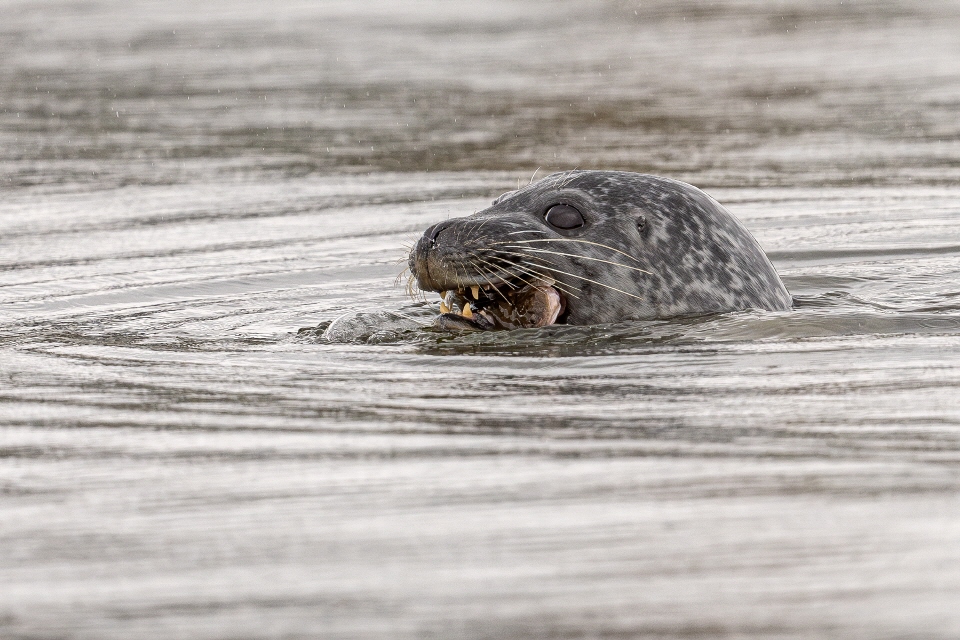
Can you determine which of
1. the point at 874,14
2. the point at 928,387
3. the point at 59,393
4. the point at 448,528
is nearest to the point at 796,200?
the point at 928,387

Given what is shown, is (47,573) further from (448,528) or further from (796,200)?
(796,200)

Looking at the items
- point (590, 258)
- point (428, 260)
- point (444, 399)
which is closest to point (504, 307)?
point (590, 258)

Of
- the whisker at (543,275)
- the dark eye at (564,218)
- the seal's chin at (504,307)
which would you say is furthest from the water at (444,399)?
the dark eye at (564,218)

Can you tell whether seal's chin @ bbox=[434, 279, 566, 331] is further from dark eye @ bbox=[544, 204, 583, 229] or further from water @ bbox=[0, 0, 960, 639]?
dark eye @ bbox=[544, 204, 583, 229]

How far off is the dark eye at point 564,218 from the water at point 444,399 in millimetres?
547

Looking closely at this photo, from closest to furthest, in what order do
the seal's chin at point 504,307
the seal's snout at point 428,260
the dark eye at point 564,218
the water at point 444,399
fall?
the water at point 444,399, the seal's snout at point 428,260, the seal's chin at point 504,307, the dark eye at point 564,218

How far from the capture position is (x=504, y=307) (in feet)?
23.5

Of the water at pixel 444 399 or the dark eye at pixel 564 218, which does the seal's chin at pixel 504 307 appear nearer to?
the water at pixel 444 399

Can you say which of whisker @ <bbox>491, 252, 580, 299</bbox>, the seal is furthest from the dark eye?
whisker @ <bbox>491, 252, 580, 299</bbox>

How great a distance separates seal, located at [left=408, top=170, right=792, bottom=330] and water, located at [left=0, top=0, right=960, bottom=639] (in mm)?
214

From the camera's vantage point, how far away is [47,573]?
12.9 ft

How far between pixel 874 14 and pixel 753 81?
4495 millimetres

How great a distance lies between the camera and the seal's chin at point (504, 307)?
698 centimetres

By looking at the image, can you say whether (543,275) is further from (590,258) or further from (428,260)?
(428,260)
